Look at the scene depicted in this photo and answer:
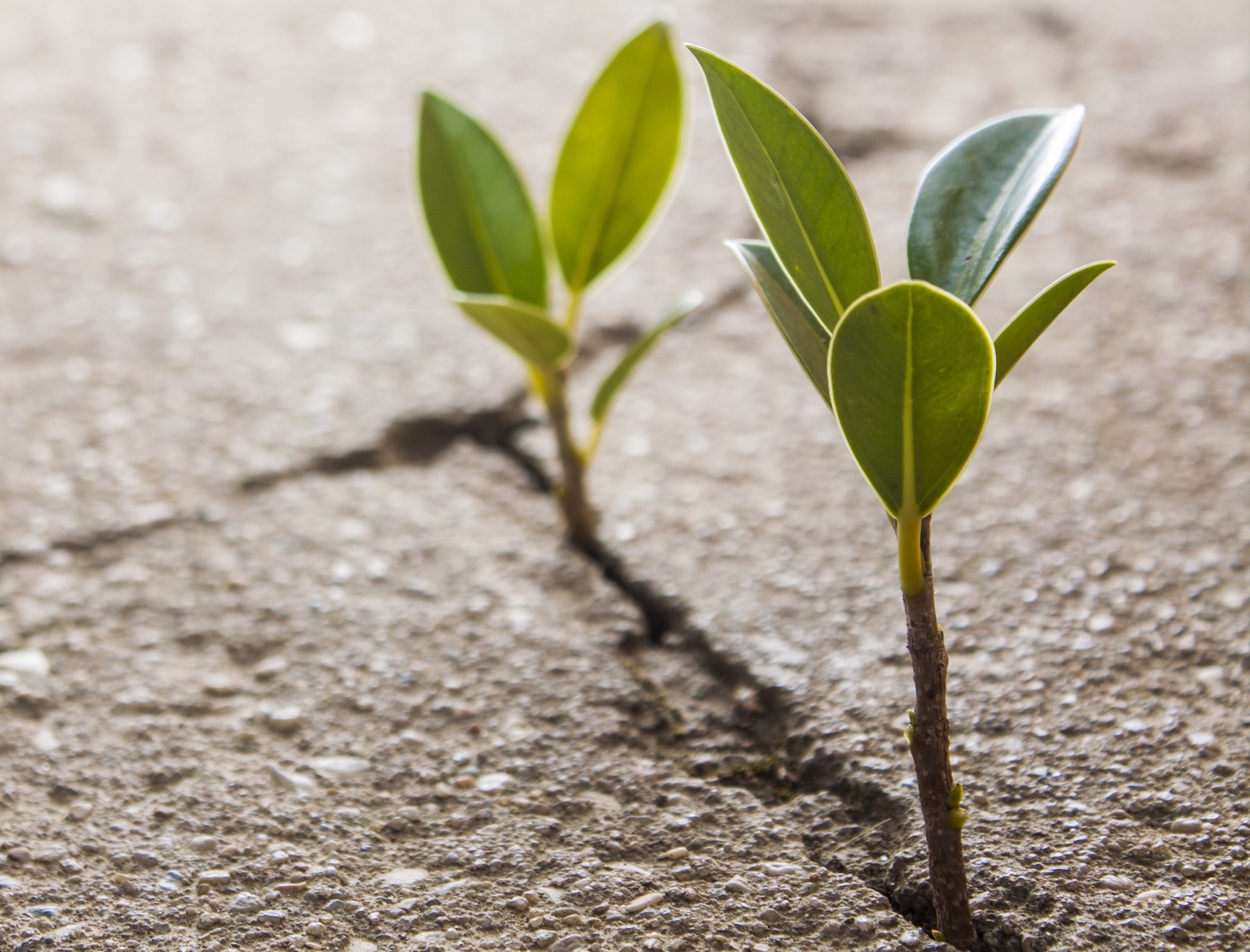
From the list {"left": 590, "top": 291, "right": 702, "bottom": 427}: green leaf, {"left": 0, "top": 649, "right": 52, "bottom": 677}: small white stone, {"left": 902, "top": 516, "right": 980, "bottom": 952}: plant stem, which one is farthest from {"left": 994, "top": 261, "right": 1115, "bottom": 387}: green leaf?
{"left": 0, "top": 649, "right": 52, "bottom": 677}: small white stone

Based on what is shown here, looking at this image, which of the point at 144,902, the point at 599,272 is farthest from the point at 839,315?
the point at 144,902

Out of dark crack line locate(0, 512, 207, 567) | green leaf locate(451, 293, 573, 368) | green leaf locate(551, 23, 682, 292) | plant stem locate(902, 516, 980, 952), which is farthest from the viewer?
dark crack line locate(0, 512, 207, 567)

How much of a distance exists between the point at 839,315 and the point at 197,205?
141 cm

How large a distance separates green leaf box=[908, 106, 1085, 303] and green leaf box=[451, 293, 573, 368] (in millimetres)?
337

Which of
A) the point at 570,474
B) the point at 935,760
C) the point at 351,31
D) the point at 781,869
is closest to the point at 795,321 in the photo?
the point at 935,760

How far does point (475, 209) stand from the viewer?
1.07 m

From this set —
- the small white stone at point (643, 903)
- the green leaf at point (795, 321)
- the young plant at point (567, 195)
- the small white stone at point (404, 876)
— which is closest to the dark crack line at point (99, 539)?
the young plant at point (567, 195)

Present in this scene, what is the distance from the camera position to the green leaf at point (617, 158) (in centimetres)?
104

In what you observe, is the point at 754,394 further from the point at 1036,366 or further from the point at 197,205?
the point at 197,205

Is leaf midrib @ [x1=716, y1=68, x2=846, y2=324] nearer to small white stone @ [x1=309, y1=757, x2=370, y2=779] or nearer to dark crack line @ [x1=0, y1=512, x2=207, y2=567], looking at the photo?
small white stone @ [x1=309, y1=757, x2=370, y2=779]

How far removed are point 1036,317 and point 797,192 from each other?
153 mm

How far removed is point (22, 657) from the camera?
1.06 metres

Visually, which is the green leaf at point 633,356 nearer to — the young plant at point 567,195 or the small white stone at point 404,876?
→ the young plant at point 567,195

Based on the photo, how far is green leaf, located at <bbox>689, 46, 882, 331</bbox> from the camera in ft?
2.14
